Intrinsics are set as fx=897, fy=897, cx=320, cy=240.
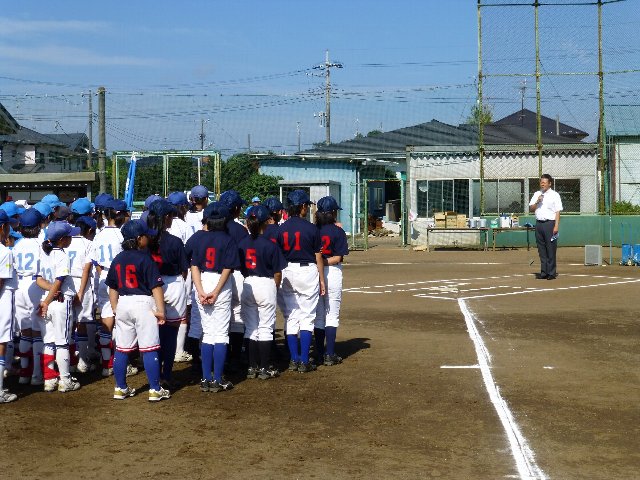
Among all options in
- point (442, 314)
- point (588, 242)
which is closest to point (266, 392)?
point (442, 314)

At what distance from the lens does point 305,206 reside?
10.2 m

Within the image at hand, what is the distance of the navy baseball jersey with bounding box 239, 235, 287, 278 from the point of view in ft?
30.8

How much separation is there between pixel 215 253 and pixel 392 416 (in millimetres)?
2459

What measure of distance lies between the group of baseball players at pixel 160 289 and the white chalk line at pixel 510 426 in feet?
5.88

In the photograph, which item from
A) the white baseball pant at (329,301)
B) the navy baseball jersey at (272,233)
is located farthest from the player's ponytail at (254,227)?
the white baseball pant at (329,301)

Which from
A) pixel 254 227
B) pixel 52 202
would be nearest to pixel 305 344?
pixel 254 227

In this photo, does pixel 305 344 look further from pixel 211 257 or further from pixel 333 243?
pixel 211 257

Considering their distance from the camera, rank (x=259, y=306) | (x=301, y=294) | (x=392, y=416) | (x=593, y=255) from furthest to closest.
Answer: (x=593, y=255) < (x=301, y=294) < (x=259, y=306) < (x=392, y=416)

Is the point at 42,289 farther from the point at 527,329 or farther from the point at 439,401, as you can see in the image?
the point at 527,329

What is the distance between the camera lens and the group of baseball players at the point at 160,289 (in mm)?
8609

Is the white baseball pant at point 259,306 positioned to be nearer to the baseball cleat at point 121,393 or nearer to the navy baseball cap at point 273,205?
the navy baseball cap at point 273,205

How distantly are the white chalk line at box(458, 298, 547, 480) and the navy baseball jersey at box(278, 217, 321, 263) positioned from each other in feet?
7.58

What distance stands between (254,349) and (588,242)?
23.3 meters

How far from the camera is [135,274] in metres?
8.48
